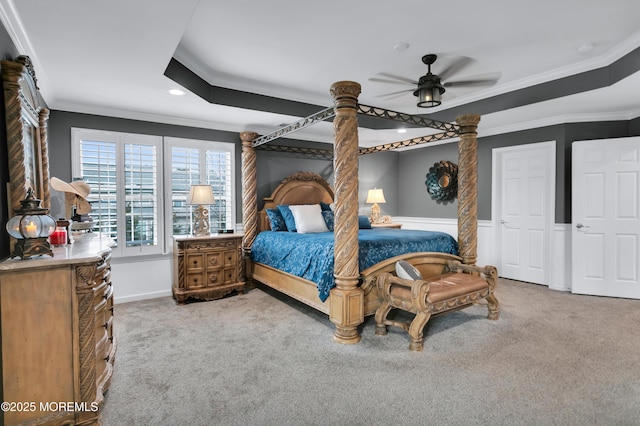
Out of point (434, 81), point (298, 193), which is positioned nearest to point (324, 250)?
point (434, 81)

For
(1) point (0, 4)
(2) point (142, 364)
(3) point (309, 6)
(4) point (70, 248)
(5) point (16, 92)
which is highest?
(3) point (309, 6)

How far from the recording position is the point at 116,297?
13.8ft

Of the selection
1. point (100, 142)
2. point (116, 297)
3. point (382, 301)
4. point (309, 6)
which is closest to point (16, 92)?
point (309, 6)

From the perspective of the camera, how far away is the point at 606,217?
440 centimetres

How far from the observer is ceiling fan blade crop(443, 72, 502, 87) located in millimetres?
3852

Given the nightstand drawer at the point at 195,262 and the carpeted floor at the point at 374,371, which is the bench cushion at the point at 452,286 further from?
the nightstand drawer at the point at 195,262

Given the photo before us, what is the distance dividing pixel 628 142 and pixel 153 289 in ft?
21.4

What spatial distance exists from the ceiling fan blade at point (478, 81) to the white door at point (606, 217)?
1646mm

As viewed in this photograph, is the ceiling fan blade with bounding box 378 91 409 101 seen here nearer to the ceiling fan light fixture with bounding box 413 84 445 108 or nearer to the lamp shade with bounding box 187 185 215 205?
the ceiling fan light fixture with bounding box 413 84 445 108

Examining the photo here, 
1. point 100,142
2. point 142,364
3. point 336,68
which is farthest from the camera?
point 100,142

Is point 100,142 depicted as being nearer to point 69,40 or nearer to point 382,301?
point 69,40

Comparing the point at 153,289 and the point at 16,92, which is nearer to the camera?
the point at 16,92

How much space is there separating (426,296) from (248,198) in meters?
3.00

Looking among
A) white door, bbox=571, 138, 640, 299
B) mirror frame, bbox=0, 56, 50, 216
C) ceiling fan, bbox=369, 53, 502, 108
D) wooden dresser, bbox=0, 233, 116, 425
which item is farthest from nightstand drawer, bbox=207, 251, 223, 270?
white door, bbox=571, 138, 640, 299
